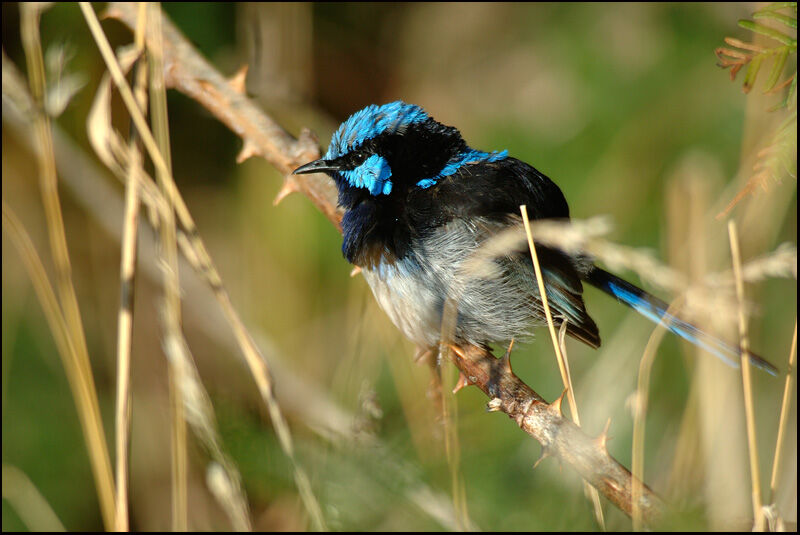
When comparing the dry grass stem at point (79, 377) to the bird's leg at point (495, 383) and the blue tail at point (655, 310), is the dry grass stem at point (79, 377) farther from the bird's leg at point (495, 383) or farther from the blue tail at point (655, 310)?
the blue tail at point (655, 310)

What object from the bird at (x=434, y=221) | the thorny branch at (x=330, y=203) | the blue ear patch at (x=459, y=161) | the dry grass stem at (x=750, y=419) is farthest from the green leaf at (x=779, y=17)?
the blue ear patch at (x=459, y=161)

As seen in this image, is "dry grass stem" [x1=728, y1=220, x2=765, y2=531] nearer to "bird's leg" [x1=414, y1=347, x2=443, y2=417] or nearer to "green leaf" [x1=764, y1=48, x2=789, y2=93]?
"green leaf" [x1=764, y1=48, x2=789, y2=93]

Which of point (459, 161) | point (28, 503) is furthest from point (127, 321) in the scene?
point (28, 503)

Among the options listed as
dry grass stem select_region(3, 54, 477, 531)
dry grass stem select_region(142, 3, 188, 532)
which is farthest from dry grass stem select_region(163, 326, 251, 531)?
dry grass stem select_region(3, 54, 477, 531)

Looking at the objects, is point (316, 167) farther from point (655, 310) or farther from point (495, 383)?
point (655, 310)

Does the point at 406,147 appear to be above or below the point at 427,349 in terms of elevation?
above

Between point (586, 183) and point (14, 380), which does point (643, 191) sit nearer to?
point (586, 183)


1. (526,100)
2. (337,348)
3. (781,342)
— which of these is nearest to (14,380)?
(337,348)
